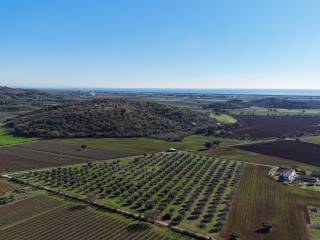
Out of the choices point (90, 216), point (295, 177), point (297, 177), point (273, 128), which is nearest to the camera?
point (90, 216)

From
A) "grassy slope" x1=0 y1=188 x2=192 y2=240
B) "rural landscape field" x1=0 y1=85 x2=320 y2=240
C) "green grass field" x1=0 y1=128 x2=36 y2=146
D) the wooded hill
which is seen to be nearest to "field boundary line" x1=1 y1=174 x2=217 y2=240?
"rural landscape field" x1=0 y1=85 x2=320 y2=240

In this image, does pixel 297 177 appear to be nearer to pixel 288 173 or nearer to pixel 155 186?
pixel 288 173

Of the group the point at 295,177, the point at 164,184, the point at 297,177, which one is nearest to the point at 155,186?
the point at 164,184

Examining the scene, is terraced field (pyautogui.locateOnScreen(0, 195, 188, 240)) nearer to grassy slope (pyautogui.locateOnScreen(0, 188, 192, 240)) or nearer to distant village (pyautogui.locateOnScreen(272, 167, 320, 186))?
grassy slope (pyautogui.locateOnScreen(0, 188, 192, 240))

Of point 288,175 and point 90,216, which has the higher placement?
point 288,175

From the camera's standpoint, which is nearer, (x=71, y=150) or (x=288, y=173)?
(x=288, y=173)

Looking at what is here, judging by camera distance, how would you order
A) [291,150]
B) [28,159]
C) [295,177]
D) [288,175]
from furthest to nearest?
[291,150] → [28,159] → [295,177] → [288,175]
